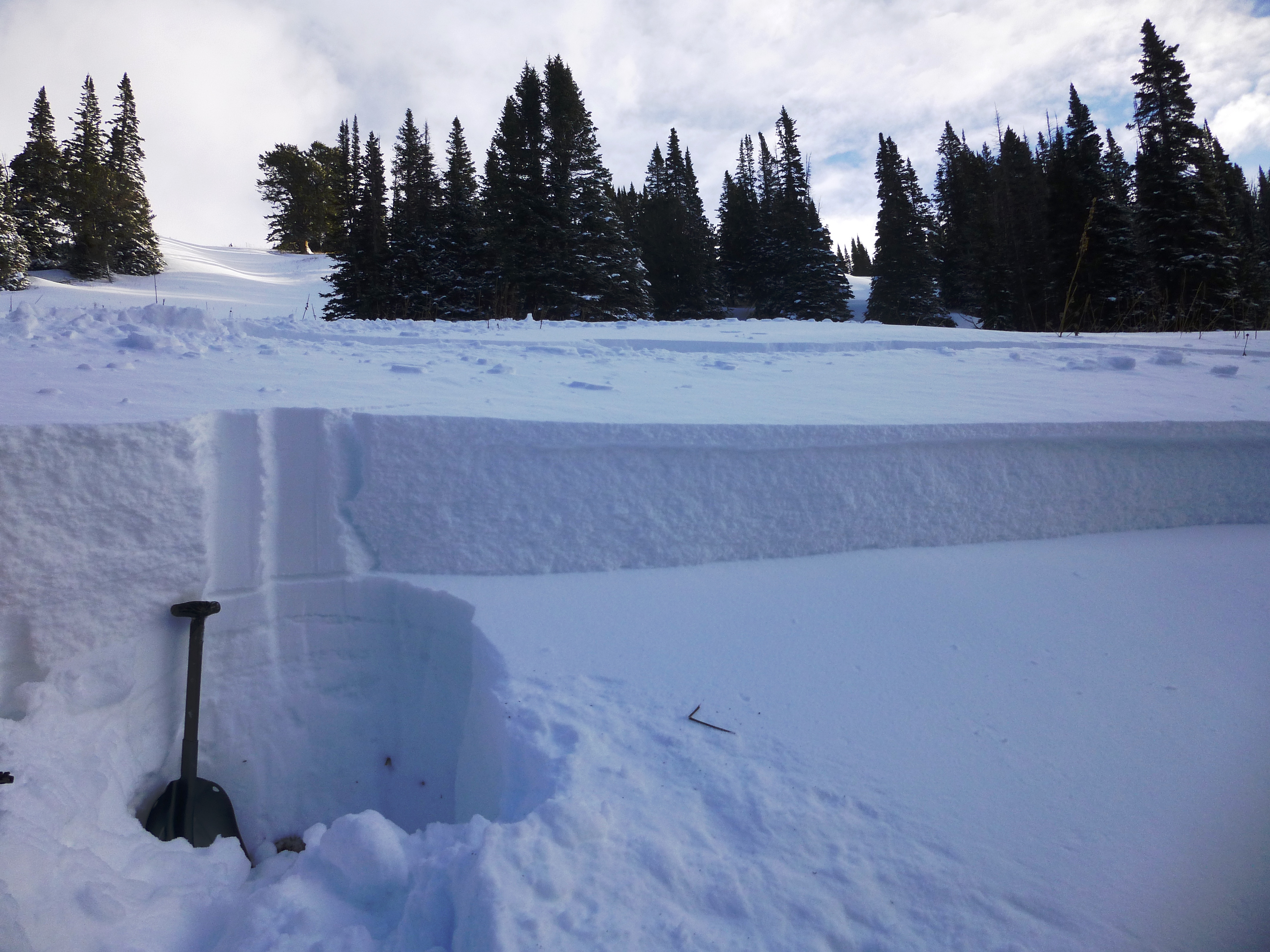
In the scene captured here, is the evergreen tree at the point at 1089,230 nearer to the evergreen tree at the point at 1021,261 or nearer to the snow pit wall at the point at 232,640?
the evergreen tree at the point at 1021,261

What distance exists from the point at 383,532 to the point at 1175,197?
23.2 metres

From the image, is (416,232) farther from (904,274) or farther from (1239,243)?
(1239,243)

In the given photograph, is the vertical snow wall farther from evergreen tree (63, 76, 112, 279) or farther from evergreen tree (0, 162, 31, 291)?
evergreen tree (63, 76, 112, 279)

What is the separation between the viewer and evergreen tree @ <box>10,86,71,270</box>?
19906 mm

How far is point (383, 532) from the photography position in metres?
2.60

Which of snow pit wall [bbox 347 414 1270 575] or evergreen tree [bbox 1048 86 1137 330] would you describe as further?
evergreen tree [bbox 1048 86 1137 330]

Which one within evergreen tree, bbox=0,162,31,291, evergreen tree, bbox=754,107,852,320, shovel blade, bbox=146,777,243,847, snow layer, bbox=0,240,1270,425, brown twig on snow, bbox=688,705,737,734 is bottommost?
shovel blade, bbox=146,777,243,847

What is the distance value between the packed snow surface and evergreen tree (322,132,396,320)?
47.4 ft

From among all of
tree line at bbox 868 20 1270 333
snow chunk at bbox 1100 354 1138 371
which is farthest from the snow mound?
tree line at bbox 868 20 1270 333

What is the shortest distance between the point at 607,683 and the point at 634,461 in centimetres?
101

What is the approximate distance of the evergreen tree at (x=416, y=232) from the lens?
18.0 metres

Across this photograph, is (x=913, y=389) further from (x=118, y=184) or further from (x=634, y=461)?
(x=118, y=184)

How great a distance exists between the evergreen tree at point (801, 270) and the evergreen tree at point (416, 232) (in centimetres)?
1252

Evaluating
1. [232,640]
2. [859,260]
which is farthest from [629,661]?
[859,260]
